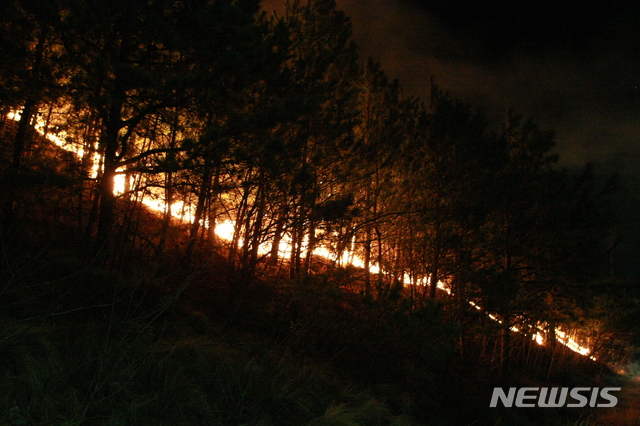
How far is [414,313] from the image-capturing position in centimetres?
803

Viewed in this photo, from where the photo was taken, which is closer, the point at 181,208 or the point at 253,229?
the point at 253,229

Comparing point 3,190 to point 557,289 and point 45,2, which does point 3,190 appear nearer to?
point 45,2

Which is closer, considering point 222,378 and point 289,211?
point 222,378

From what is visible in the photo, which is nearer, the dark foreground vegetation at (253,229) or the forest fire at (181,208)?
the dark foreground vegetation at (253,229)

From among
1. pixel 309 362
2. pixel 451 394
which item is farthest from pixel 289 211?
pixel 451 394

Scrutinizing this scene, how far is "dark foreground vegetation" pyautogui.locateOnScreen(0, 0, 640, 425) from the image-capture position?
373 centimetres

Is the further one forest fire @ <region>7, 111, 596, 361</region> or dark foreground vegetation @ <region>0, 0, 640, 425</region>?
forest fire @ <region>7, 111, 596, 361</region>

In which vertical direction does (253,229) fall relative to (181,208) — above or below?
below

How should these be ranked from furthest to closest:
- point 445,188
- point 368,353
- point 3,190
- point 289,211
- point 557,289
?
1. point 557,289
2. point 445,188
3. point 289,211
4. point 368,353
5. point 3,190

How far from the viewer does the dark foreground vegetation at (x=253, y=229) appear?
3730 mm

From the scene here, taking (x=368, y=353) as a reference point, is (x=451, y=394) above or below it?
below

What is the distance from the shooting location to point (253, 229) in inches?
371

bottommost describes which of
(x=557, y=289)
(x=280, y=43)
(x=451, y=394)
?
(x=451, y=394)

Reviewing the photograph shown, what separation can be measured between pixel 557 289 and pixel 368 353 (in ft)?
32.3
